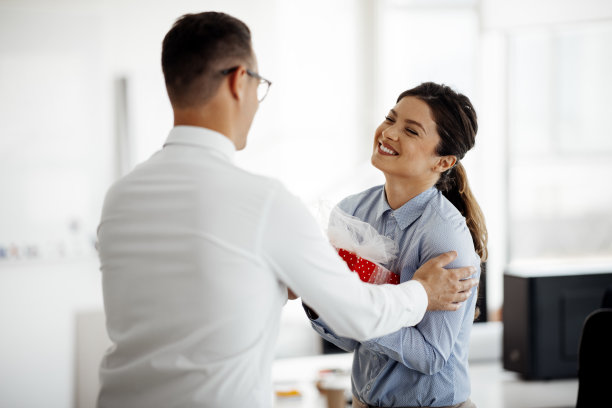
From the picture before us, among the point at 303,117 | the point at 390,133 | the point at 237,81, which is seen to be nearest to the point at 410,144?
the point at 390,133

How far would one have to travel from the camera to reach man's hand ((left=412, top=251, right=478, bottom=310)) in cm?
147

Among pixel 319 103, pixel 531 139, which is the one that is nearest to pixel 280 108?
pixel 319 103

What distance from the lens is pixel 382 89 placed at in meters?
4.36

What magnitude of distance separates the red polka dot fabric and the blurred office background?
241 cm

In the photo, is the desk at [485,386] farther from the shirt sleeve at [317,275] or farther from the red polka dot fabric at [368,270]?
the shirt sleeve at [317,275]

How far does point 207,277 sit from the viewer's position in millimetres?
1188

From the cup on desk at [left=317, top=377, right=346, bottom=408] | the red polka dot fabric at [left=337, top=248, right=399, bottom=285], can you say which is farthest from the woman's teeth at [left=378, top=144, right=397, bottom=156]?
the cup on desk at [left=317, top=377, right=346, bottom=408]

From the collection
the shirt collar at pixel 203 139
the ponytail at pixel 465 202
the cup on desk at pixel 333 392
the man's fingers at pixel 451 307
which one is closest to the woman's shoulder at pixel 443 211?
the ponytail at pixel 465 202

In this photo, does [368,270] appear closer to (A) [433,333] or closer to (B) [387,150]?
(A) [433,333]

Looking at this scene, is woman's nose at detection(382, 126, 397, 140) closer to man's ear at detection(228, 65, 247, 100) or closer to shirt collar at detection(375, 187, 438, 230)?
shirt collar at detection(375, 187, 438, 230)

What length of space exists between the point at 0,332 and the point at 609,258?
12.2 feet

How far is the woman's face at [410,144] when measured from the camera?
1683 mm

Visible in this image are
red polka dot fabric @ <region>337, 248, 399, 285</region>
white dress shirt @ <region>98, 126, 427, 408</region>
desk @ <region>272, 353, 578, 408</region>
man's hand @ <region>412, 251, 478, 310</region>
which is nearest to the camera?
white dress shirt @ <region>98, 126, 427, 408</region>

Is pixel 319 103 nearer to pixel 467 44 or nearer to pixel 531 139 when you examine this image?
pixel 467 44
